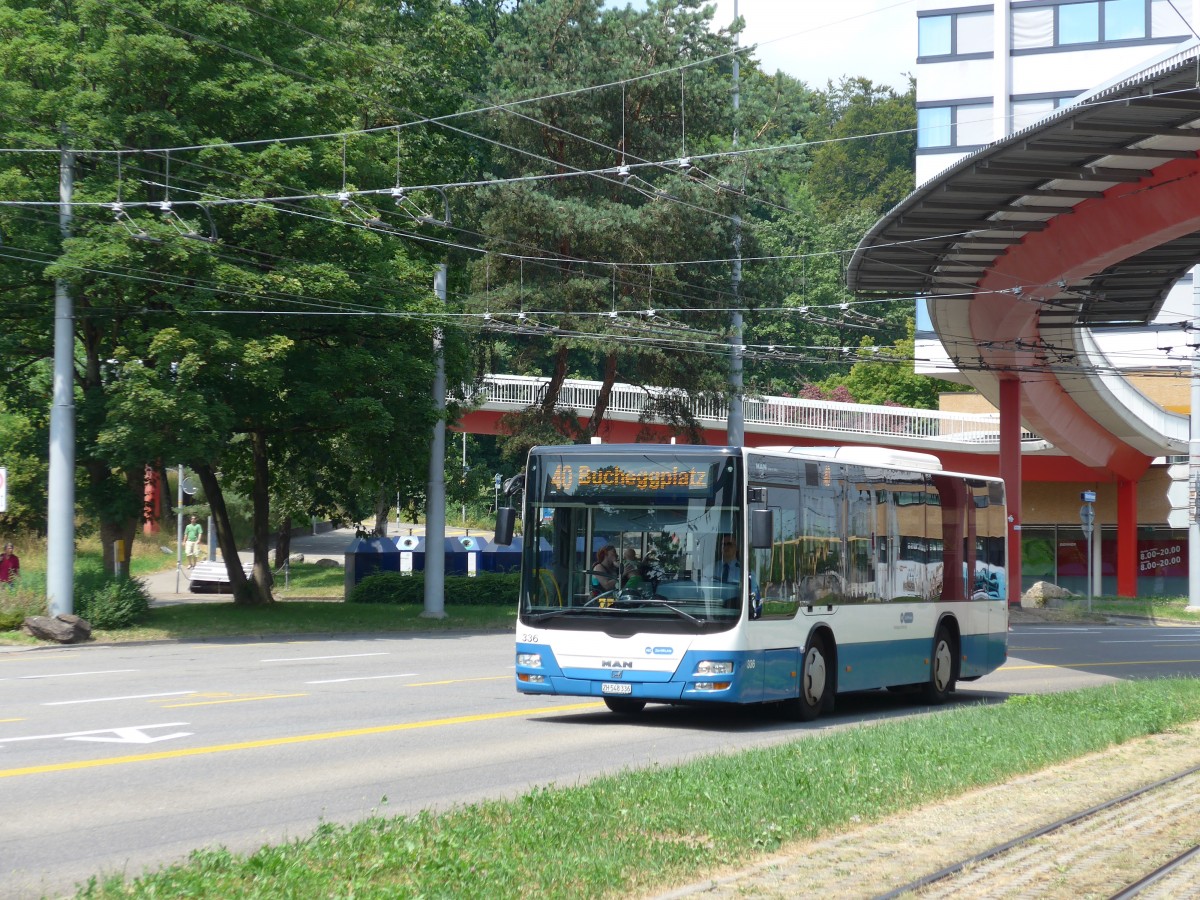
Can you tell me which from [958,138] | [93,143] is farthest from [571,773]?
[93,143]

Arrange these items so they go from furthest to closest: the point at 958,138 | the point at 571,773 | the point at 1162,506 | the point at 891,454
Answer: the point at 1162,506
the point at 958,138
the point at 891,454
the point at 571,773

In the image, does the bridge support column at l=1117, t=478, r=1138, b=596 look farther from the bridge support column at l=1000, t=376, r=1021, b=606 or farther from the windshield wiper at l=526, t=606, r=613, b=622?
the windshield wiper at l=526, t=606, r=613, b=622

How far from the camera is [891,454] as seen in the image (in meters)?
17.5

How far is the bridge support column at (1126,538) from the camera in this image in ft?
191

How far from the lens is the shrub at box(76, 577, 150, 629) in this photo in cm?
2767

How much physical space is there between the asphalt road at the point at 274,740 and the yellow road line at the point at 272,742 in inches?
1.2

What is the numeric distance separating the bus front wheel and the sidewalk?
94.3 ft

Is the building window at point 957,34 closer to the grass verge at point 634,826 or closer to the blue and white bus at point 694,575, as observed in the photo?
the blue and white bus at point 694,575

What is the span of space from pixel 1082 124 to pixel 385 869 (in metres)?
15.8

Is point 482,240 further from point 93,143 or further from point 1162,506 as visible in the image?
point 1162,506

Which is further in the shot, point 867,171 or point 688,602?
point 867,171

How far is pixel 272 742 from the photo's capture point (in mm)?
13211

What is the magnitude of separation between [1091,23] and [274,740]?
58.2 metres

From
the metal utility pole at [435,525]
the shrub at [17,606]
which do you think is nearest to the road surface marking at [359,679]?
the shrub at [17,606]
